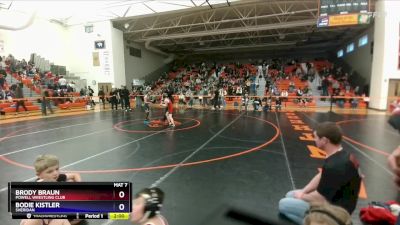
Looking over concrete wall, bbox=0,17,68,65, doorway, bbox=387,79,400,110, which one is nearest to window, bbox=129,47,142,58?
concrete wall, bbox=0,17,68,65

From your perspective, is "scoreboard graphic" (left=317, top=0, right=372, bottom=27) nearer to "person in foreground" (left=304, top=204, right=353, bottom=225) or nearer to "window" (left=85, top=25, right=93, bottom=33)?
"person in foreground" (left=304, top=204, right=353, bottom=225)

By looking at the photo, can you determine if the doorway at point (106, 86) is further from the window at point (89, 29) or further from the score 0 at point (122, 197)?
the score 0 at point (122, 197)

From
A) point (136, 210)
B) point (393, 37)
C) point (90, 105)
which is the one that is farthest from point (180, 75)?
point (136, 210)

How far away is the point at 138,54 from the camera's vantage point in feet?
102

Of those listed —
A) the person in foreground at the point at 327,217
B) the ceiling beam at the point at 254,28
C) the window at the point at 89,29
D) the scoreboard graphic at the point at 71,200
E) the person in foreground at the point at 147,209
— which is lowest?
the person in foreground at the point at 147,209

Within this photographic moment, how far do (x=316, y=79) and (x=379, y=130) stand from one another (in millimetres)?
18944

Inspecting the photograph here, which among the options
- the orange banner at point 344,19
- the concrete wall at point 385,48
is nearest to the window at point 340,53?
the concrete wall at point 385,48

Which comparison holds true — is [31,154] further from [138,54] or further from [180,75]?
[180,75]

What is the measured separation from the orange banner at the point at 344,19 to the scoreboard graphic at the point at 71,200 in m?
13.6

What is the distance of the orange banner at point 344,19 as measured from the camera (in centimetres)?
1204

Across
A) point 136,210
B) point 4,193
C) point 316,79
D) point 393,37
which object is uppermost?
point 393,37

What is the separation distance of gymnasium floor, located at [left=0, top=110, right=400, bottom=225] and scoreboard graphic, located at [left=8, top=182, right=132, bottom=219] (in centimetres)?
161

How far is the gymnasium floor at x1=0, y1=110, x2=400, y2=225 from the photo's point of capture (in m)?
4.16

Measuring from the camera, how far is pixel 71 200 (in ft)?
5.65
